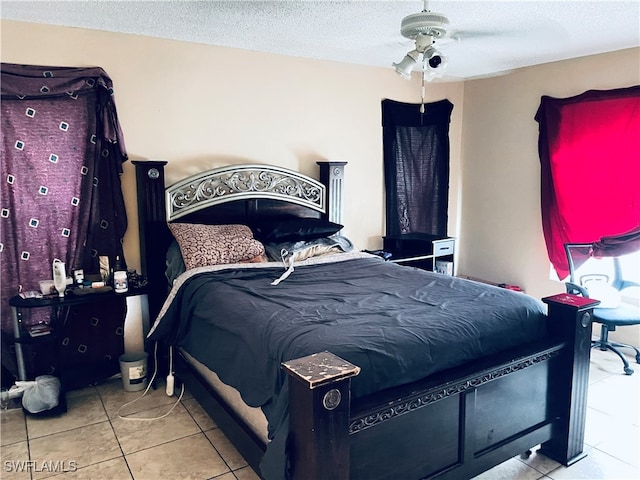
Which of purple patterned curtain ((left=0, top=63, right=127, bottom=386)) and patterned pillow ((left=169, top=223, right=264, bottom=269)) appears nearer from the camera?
purple patterned curtain ((left=0, top=63, right=127, bottom=386))

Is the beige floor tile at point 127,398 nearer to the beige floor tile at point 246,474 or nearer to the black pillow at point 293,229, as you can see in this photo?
the beige floor tile at point 246,474

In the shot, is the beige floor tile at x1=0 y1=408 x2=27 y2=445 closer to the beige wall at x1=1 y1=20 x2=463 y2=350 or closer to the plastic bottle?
the beige wall at x1=1 y1=20 x2=463 y2=350

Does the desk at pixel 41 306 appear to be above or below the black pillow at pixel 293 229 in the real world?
below

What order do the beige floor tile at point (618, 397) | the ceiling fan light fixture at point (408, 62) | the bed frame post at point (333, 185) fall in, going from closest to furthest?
the ceiling fan light fixture at point (408, 62) → the beige floor tile at point (618, 397) → the bed frame post at point (333, 185)

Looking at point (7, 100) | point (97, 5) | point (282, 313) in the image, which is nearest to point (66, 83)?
point (7, 100)

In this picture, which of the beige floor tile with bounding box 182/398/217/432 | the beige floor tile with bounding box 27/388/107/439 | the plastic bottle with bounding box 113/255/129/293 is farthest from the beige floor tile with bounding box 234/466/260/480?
the plastic bottle with bounding box 113/255/129/293

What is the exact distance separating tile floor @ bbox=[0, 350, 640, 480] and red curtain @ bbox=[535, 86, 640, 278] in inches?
60.5

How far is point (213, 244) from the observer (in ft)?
10.9

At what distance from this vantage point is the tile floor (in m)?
2.40

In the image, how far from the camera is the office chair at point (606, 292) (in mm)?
3473

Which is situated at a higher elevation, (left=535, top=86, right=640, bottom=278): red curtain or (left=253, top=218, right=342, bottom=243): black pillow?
(left=535, top=86, right=640, bottom=278): red curtain

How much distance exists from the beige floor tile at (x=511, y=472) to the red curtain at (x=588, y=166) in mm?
2456

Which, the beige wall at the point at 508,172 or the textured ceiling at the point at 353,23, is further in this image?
the beige wall at the point at 508,172

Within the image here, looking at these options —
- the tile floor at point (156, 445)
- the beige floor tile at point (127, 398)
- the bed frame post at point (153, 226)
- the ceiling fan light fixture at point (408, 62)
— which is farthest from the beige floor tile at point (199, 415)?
the ceiling fan light fixture at point (408, 62)
